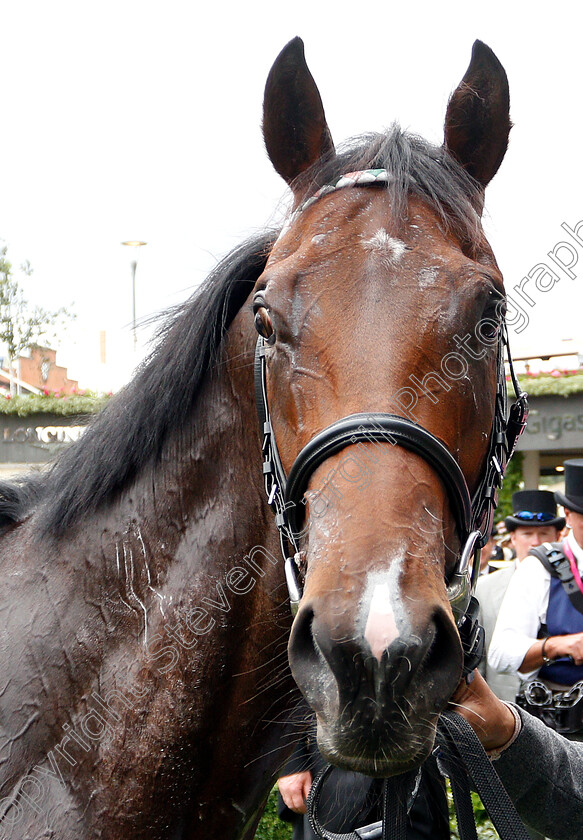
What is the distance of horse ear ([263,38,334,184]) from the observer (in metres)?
2.40

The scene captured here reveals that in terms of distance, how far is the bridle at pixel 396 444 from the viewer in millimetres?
1808

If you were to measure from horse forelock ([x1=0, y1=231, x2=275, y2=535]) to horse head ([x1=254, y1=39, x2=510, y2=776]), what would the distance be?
0.32 meters

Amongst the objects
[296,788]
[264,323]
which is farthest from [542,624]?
[264,323]

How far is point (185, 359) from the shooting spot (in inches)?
95.0

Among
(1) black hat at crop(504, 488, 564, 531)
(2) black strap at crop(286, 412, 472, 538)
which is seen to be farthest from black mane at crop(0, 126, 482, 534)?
(1) black hat at crop(504, 488, 564, 531)

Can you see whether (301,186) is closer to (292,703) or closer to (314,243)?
(314,243)

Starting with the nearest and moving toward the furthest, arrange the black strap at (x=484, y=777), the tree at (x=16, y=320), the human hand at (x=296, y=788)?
1. the black strap at (x=484, y=777)
2. the human hand at (x=296, y=788)
3. the tree at (x=16, y=320)

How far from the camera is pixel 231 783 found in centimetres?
222

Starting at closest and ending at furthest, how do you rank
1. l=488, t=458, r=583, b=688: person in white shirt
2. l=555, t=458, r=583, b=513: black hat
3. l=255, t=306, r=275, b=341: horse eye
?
l=255, t=306, r=275, b=341: horse eye
l=488, t=458, r=583, b=688: person in white shirt
l=555, t=458, r=583, b=513: black hat

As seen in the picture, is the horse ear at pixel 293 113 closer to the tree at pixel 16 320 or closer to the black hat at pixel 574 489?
the black hat at pixel 574 489

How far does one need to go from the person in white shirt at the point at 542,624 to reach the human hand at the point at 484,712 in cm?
263

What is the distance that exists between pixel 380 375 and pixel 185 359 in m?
0.78

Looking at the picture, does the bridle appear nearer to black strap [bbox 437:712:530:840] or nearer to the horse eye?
the horse eye

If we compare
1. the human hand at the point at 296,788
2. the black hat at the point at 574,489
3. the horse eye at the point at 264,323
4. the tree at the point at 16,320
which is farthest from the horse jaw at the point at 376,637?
the tree at the point at 16,320
